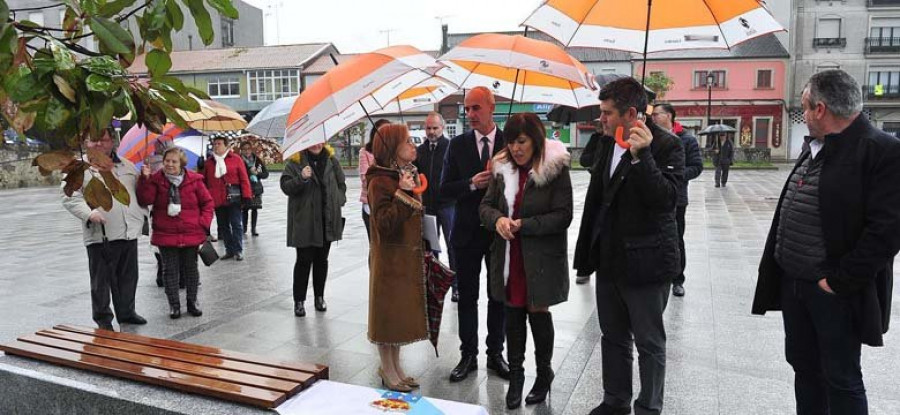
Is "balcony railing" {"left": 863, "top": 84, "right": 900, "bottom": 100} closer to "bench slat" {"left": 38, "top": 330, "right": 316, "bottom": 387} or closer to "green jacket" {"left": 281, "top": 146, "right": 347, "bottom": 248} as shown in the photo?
"green jacket" {"left": 281, "top": 146, "right": 347, "bottom": 248}

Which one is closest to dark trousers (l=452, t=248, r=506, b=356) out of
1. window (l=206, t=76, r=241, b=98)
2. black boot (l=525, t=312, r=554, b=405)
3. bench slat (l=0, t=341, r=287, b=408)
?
black boot (l=525, t=312, r=554, b=405)

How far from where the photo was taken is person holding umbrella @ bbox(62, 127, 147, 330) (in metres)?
5.36

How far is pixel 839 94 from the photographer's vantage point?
108 inches

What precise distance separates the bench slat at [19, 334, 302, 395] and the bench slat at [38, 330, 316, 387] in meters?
0.04

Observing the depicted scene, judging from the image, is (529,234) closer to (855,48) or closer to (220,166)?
(220,166)

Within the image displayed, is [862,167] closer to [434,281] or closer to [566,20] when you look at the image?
[566,20]

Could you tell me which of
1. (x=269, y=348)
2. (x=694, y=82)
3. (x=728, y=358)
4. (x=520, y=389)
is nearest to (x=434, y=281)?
(x=520, y=389)

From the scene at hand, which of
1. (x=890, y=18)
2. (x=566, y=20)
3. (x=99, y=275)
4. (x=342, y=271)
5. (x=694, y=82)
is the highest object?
(x=890, y=18)

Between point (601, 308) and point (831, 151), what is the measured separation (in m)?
1.43

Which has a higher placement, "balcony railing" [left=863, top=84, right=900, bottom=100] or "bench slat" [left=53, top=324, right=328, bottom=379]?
"balcony railing" [left=863, top=84, right=900, bottom=100]

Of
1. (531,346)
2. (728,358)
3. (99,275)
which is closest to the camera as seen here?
(728,358)

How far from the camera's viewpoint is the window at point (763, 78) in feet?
148

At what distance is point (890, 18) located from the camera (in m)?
44.5

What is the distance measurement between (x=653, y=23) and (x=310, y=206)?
3.49 m
